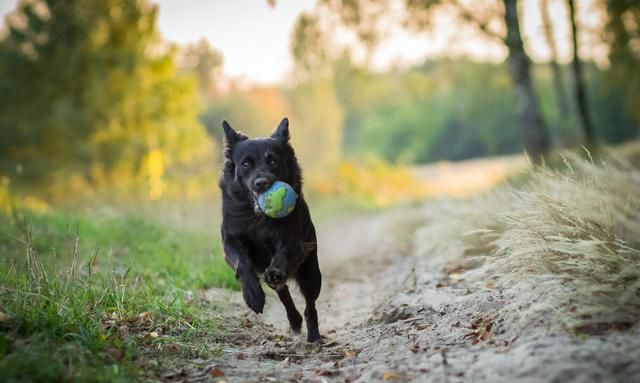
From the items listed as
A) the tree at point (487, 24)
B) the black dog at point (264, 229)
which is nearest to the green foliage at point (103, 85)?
the tree at point (487, 24)

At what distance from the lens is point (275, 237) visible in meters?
4.66

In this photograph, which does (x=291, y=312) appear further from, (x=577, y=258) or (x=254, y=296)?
(x=577, y=258)

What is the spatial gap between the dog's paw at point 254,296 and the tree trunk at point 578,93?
38.0ft

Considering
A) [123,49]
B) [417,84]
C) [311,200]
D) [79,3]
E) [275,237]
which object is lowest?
[311,200]

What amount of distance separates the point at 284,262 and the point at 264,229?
0.36 meters

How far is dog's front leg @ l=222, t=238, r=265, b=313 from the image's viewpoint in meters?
4.45

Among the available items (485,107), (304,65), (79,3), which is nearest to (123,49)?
(79,3)

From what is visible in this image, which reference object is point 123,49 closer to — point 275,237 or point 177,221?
point 177,221

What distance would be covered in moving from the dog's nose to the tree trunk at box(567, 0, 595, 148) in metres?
11.5

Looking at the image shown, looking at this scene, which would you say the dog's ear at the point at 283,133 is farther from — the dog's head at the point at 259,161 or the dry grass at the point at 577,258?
the dry grass at the point at 577,258

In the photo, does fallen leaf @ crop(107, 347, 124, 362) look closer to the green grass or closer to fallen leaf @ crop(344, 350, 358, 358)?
the green grass

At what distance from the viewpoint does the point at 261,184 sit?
4.41 metres

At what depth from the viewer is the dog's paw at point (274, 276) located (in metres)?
4.39

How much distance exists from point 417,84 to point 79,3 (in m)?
12.2
